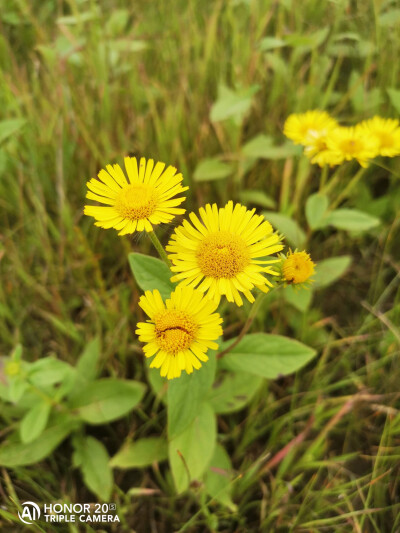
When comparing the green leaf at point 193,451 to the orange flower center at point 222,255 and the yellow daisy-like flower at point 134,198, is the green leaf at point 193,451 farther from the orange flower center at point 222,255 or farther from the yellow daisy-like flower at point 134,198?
the yellow daisy-like flower at point 134,198

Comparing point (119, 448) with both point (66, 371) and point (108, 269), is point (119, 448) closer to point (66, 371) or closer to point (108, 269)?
point (66, 371)

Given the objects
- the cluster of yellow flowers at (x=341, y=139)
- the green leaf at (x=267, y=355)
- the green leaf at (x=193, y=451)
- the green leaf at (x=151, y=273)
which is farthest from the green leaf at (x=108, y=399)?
the cluster of yellow flowers at (x=341, y=139)

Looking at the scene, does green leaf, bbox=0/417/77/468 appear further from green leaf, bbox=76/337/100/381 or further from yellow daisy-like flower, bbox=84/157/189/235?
yellow daisy-like flower, bbox=84/157/189/235

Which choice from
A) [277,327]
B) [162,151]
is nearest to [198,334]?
[277,327]

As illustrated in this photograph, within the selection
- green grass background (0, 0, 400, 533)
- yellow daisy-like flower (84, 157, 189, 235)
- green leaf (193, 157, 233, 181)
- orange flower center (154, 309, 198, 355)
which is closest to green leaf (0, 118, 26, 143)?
green grass background (0, 0, 400, 533)

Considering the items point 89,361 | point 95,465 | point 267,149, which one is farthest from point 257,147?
point 95,465
